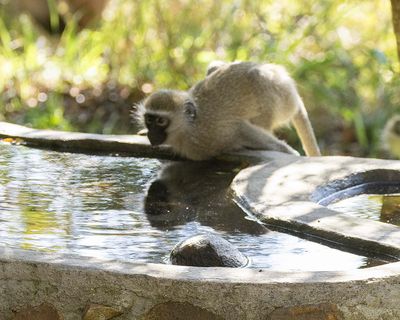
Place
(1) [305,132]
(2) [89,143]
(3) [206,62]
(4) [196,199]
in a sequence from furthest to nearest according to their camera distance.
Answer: (3) [206,62] → (1) [305,132] → (2) [89,143] → (4) [196,199]

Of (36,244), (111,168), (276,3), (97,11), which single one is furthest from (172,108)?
(97,11)

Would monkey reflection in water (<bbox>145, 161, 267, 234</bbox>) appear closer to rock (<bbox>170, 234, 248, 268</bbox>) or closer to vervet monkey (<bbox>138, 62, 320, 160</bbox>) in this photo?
vervet monkey (<bbox>138, 62, 320, 160</bbox>)

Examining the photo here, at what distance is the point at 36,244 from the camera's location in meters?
3.84

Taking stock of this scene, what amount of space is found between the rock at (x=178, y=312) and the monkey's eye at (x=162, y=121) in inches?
127

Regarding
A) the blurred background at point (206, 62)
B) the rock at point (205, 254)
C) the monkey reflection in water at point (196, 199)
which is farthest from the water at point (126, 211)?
the blurred background at point (206, 62)

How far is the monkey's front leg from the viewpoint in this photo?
6293 millimetres

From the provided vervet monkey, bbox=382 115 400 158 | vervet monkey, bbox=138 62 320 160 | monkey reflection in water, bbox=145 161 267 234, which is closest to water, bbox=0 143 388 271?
monkey reflection in water, bbox=145 161 267 234

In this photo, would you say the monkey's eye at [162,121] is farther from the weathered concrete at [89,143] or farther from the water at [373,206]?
the water at [373,206]

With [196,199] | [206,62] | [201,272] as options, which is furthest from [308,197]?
[206,62]

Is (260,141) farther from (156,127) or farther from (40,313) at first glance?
(40,313)

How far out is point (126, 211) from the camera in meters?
4.62

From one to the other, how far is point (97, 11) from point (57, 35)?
0.68 meters

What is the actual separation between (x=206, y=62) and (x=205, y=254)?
21.6 feet

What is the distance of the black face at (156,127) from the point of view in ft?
20.5
